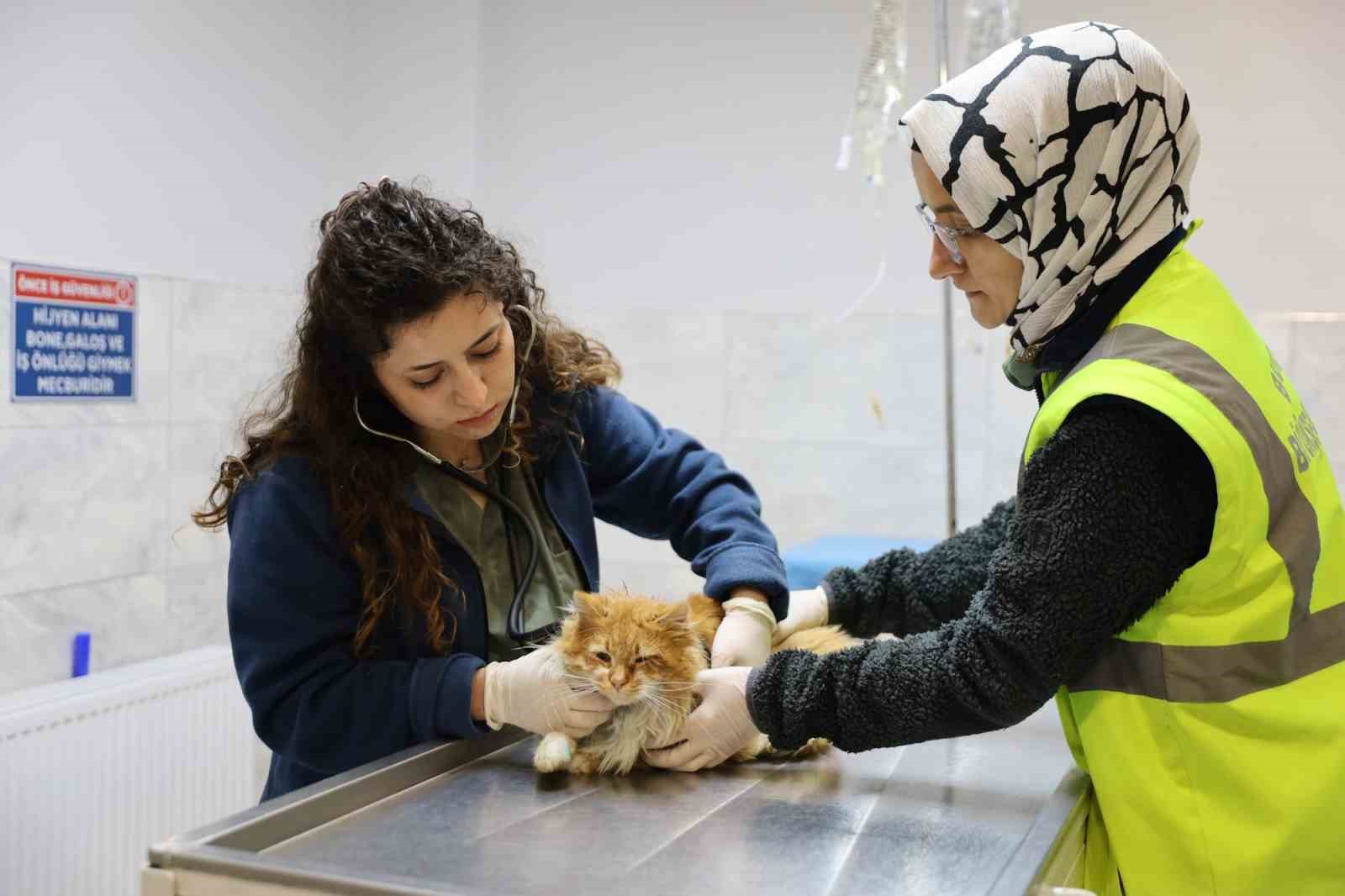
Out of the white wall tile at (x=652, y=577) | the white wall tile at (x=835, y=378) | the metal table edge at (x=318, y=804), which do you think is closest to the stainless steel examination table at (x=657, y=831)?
the metal table edge at (x=318, y=804)

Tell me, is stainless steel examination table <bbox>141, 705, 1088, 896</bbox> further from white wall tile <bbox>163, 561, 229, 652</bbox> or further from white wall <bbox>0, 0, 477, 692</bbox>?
white wall tile <bbox>163, 561, 229, 652</bbox>

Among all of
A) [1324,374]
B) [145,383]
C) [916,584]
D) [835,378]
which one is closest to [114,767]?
[145,383]

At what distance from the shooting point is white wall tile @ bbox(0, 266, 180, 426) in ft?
8.61

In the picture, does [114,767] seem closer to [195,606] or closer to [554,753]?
[195,606]

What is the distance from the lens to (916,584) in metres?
1.58

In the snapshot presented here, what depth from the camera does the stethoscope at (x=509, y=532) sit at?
60.2 inches

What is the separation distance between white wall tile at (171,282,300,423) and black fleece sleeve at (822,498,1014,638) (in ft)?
5.75

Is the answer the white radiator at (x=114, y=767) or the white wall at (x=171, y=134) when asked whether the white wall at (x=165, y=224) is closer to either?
the white wall at (x=171, y=134)

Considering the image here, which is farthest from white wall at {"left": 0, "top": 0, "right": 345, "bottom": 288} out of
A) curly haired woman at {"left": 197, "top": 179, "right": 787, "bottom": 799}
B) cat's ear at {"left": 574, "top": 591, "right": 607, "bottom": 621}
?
cat's ear at {"left": 574, "top": 591, "right": 607, "bottom": 621}

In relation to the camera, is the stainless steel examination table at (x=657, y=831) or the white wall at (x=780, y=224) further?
the white wall at (x=780, y=224)

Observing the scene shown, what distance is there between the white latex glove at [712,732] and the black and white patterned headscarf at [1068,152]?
52 cm

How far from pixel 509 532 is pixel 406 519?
0.61 ft

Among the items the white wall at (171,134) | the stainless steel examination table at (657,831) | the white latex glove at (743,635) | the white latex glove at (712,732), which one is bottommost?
the stainless steel examination table at (657,831)

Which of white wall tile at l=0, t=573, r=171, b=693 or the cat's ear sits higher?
the cat's ear
